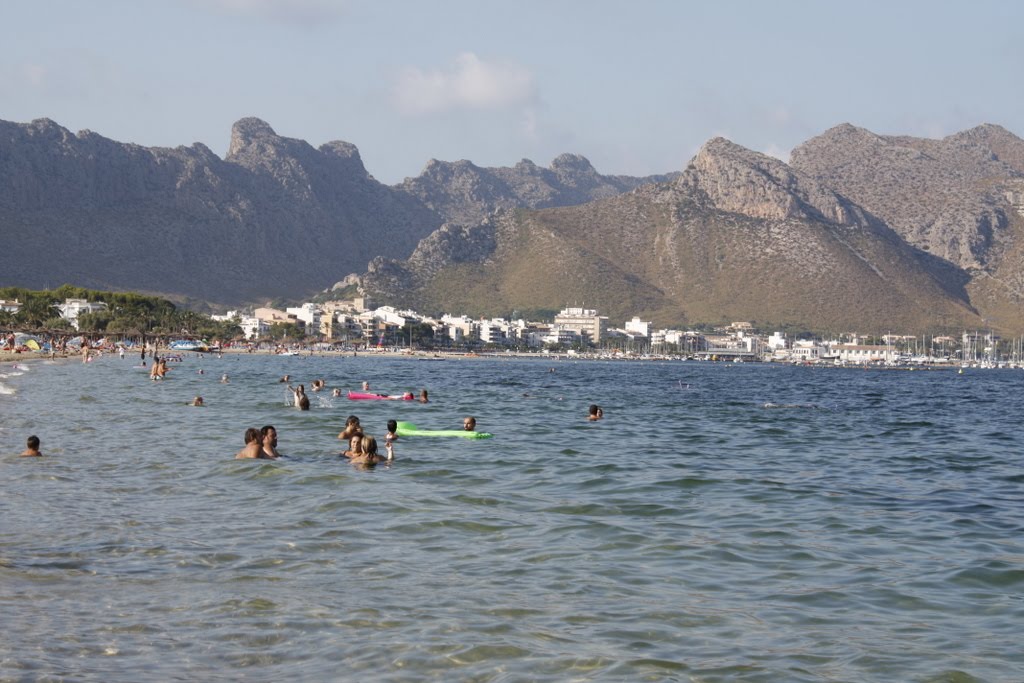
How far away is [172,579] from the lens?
13430 millimetres

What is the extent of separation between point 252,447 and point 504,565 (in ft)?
42.8

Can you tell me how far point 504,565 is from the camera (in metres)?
14.7

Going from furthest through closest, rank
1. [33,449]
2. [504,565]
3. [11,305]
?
[11,305] → [33,449] → [504,565]

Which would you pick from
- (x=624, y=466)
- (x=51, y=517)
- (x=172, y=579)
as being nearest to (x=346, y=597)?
(x=172, y=579)

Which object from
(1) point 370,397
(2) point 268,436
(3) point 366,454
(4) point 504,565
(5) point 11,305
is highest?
(5) point 11,305

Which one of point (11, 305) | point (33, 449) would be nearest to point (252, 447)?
point (33, 449)

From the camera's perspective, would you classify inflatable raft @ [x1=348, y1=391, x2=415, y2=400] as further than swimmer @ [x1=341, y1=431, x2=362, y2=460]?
Yes

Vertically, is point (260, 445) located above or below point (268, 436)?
below

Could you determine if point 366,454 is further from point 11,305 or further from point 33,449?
point 11,305

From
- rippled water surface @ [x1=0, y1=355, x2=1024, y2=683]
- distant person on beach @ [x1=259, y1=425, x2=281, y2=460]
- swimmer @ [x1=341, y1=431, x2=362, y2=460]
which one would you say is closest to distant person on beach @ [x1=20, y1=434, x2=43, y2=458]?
rippled water surface @ [x1=0, y1=355, x2=1024, y2=683]

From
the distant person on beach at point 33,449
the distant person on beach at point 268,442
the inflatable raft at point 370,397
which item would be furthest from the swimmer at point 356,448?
the inflatable raft at point 370,397

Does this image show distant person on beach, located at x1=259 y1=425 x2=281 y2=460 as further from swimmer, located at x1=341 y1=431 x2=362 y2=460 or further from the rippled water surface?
swimmer, located at x1=341 y1=431 x2=362 y2=460

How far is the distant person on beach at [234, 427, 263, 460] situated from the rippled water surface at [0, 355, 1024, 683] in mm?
578

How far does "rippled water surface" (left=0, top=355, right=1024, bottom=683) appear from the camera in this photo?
34.7ft
